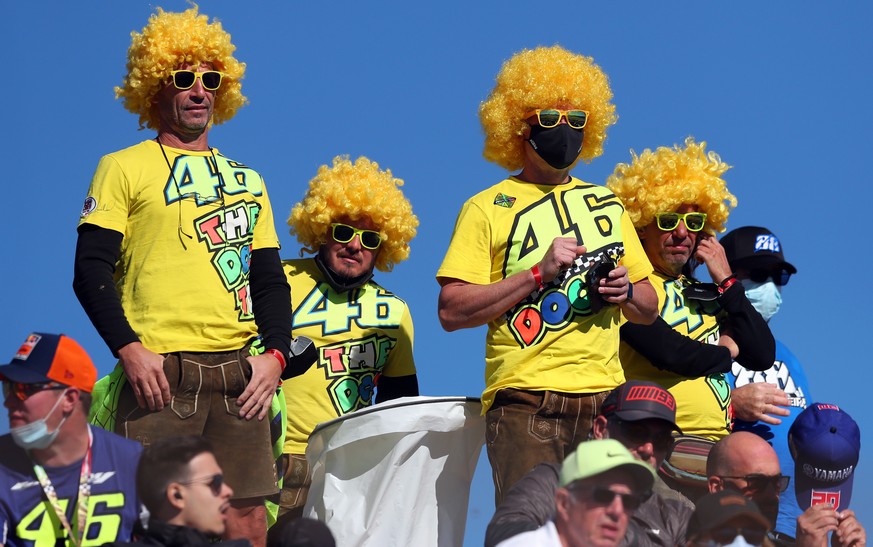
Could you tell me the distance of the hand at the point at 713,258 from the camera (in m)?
7.46

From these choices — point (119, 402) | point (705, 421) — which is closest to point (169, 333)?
point (119, 402)

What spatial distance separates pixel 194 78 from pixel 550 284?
1912mm

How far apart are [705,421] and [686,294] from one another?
2.31 feet

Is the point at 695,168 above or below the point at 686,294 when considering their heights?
above

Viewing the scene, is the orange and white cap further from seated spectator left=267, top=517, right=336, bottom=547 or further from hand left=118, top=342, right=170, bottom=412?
seated spectator left=267, top=517, right=336, bottom=547

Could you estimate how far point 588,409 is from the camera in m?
6.06

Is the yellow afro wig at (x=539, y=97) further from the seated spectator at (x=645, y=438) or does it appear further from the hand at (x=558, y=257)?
the seated spectator at (x=645, y=438)

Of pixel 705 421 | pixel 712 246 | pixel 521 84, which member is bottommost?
pixel 705 421

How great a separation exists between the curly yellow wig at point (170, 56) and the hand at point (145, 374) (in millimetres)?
1360

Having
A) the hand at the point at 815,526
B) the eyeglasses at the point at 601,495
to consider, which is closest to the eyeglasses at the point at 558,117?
the hand at the point at 815,526

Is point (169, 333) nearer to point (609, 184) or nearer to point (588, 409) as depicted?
point (588, 409)

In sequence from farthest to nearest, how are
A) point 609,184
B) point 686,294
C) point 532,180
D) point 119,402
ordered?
point 609,184 → point 686,294 → point 532,180 → point 119,402

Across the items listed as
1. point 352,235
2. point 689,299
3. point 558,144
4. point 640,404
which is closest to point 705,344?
point 689,299

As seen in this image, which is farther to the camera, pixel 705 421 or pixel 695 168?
pixel 695 168
